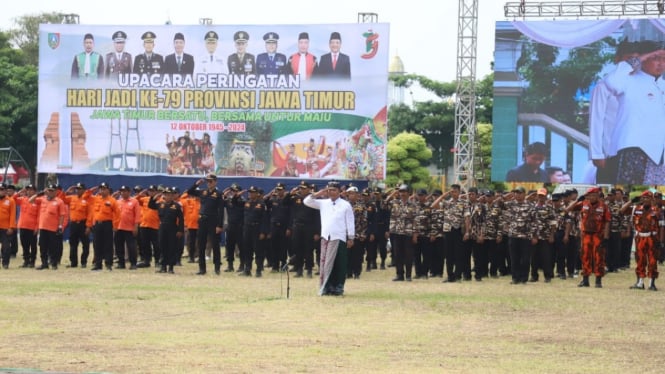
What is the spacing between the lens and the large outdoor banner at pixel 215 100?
34.6 m

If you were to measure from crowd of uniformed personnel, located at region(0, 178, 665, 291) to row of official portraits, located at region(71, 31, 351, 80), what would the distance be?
34.0ft

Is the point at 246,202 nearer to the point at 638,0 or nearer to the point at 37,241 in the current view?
the point at 37,241

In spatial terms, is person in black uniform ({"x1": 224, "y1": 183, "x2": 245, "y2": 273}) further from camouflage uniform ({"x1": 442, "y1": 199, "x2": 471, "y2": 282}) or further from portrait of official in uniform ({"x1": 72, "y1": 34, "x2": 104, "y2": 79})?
portrait of official in uniform ({"x1": 72, "y1": 34, "x2": 104, "y2": 79})

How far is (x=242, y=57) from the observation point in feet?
117

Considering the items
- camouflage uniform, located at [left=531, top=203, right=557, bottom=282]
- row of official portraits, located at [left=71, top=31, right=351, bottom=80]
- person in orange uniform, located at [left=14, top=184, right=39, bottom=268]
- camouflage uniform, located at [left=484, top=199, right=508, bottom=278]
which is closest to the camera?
camouflage uniform, located at [left=531, top=203, right=557, bottom=282]

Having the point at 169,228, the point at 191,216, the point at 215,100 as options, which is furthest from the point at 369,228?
the point at 215,100

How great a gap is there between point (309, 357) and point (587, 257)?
1029cm

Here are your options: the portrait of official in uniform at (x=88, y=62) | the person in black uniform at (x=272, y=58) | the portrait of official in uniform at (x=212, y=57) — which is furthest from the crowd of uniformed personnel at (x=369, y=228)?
the portrait of official in uniform at (x=88, y=62)

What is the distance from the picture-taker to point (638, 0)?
117ft

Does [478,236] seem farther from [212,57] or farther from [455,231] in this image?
[212,57]

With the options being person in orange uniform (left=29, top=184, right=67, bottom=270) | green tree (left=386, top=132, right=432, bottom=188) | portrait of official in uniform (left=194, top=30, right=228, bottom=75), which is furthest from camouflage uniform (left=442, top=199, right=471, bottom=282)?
green tree (left=386, top=132, right=432, bottom=188)

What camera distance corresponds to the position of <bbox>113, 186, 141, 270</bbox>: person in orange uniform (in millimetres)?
23891

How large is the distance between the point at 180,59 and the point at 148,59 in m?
0.98

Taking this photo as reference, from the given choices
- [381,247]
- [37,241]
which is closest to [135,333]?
[37,241]
